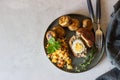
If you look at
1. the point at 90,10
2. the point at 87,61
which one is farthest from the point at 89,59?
the point at 90,10

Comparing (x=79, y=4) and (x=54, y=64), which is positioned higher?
(x=79, y=4)

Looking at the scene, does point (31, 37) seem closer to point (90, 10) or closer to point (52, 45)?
point (52, 45)

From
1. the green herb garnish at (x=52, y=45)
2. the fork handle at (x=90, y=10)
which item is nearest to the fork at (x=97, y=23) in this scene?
the fork handle at (x=90, y=10)

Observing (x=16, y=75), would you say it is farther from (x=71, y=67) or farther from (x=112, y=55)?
(x=112, y=55)

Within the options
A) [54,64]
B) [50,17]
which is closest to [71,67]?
[54,64]

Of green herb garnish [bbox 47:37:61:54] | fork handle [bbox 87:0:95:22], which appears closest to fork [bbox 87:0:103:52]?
fork handle [bbox 87:0:95:22]
